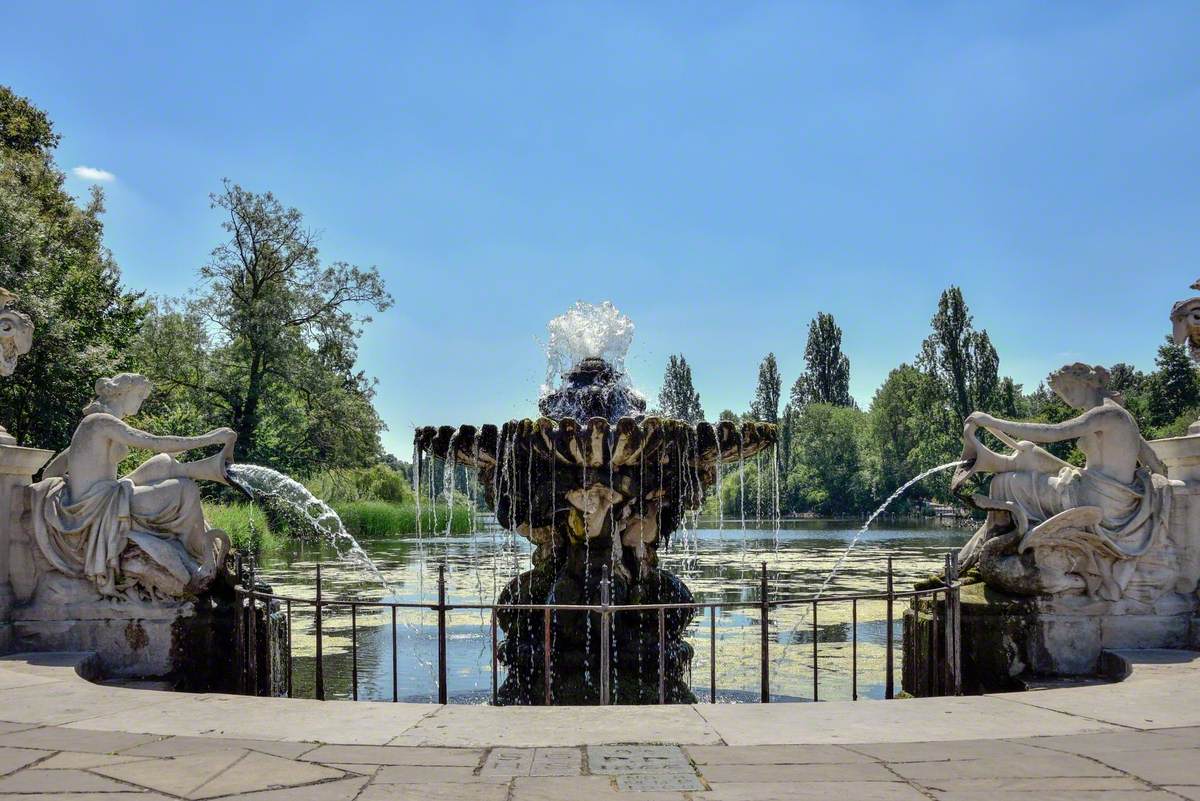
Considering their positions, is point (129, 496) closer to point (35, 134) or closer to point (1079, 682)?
point (1079, 682)

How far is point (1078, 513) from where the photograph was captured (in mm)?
6945

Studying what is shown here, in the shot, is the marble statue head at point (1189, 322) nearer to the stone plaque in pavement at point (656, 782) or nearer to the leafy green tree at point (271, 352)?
the stone plaque in pavement at point (656, 782)

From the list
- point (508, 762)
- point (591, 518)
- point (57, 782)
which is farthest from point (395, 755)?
point (591, 518)

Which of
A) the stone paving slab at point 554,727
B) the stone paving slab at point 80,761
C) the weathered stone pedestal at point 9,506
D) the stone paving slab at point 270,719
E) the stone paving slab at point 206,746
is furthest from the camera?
the weathered stone pedestal at point 9,506

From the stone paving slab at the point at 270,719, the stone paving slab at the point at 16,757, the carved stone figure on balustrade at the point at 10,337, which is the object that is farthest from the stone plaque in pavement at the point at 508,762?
the carved stone figure on balustrade at the point at 10,337

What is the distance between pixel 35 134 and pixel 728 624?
83.0 feet

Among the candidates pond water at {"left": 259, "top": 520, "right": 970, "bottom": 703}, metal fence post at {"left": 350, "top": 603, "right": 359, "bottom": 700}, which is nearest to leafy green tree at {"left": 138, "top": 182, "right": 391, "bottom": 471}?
pond water at {"left": 259, "top": 520, "right": 970, "bottom": 703}

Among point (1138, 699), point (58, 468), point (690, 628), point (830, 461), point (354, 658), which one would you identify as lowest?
point (690, 628)

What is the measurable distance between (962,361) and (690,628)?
162 feet

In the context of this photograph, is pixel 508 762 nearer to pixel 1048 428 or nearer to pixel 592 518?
pixel 592 518

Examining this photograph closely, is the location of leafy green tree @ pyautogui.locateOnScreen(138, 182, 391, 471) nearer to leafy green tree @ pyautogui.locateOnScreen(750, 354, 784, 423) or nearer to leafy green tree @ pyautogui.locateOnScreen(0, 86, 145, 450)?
leafy green tree @ pyautogui.locateOnScreen(0, 86, 145, 450)

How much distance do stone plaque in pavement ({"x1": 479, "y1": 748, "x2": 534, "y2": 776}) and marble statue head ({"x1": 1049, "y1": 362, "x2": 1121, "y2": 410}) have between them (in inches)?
208

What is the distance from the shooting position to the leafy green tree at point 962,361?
57594 mm

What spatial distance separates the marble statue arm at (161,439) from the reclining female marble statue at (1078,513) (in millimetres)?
5662
